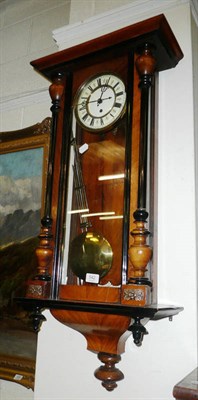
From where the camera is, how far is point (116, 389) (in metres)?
1.01

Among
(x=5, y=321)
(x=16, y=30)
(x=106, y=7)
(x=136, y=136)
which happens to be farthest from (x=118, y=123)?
(x=16, y=30)

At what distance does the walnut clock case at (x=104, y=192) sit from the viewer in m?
0.92

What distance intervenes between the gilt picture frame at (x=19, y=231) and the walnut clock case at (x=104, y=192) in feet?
1.00

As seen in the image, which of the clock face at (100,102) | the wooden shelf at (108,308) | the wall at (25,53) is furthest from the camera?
the wall at (25,53)

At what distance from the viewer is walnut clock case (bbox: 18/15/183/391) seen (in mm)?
923

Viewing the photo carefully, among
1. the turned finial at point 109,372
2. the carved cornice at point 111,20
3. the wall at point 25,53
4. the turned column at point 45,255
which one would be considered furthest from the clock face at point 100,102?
the turned finial at point 109,372

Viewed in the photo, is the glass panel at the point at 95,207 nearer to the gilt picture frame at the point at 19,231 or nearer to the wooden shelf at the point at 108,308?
the wooden shelf at the point at 108,308

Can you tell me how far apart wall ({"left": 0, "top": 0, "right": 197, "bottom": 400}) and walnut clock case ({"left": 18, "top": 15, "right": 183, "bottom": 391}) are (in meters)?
0.05

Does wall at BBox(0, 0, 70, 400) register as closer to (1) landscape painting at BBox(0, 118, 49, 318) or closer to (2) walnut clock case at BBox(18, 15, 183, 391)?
(1) landscape painting at BBox(0, 118, 49, 318)

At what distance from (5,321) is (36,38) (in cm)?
117

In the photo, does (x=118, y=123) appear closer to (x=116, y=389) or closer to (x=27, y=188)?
(x=27, y=188)

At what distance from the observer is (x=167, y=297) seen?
993 millimetres

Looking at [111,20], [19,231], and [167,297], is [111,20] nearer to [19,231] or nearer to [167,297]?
[19,231]

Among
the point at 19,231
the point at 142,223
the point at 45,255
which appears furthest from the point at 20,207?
the point at 142,223
